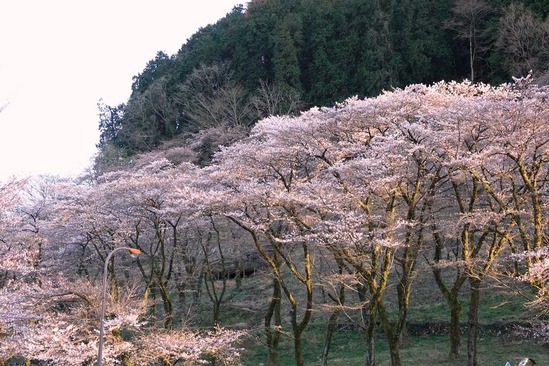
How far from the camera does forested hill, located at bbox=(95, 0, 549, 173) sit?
32312mm

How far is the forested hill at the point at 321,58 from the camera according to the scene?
3231 centimetres

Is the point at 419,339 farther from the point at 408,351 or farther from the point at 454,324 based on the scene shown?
the point at 454,324

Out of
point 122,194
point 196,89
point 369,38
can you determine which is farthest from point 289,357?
point 196,89

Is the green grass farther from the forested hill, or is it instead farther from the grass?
the forested hill

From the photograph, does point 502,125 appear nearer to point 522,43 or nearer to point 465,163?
point 465,163

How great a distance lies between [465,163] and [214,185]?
28.6ft

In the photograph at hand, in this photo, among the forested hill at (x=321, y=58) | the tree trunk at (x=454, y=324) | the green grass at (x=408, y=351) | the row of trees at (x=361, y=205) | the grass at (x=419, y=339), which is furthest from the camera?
the forested hill at (x=321, y=58)

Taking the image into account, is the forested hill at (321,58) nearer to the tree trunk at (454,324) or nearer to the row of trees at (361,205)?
the row of trees at (361,205)

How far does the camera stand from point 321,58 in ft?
124

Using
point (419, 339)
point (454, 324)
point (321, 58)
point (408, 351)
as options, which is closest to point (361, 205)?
point (454, 324)

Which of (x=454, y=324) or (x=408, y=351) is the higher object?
(x=454, y=324)

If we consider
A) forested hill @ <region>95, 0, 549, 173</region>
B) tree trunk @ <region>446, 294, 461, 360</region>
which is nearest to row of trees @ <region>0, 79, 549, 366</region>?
tree trunk @ <region>446, 294, 461, 360</region>

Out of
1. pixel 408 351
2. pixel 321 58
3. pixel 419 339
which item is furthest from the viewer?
pixel 321 58

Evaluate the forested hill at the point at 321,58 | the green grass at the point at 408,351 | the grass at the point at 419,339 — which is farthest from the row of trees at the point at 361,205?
the forested hill at the point at 321,58
